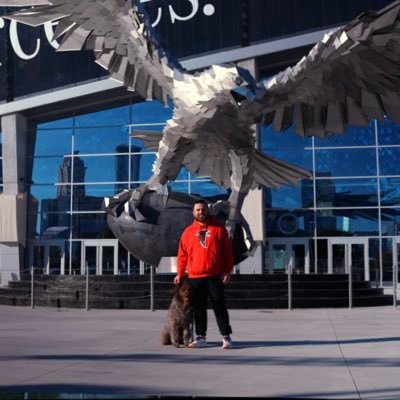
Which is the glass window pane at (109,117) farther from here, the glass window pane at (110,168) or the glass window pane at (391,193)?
the glass window pane at (391,193)

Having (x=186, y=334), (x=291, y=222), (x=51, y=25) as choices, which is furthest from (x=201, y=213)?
(x=51, y=25)

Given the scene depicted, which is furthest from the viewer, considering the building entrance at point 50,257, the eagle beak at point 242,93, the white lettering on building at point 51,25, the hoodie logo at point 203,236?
the building entrance at point 50,257

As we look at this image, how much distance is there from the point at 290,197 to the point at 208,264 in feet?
73.1

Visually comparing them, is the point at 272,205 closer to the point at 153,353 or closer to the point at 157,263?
the point at 157,263

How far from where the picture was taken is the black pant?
7.27 meters

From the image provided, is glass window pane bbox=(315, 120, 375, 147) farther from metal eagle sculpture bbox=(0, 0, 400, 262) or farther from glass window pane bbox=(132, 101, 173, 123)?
metal eagle sculpture bbox=(0, 0, 400, 262)

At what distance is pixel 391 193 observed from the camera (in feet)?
94.0

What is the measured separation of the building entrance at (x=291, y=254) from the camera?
95.9 ft

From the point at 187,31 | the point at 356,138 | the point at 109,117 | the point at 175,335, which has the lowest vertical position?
the point at 175,335

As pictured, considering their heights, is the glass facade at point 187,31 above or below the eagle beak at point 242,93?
above

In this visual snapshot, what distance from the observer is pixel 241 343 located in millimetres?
7859

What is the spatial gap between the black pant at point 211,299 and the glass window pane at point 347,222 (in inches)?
874

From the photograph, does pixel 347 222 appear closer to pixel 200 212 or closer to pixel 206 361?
pixel 200 212

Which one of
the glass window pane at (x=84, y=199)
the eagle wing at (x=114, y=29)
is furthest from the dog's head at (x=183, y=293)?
the glass window pane at (x=84, y=199)
